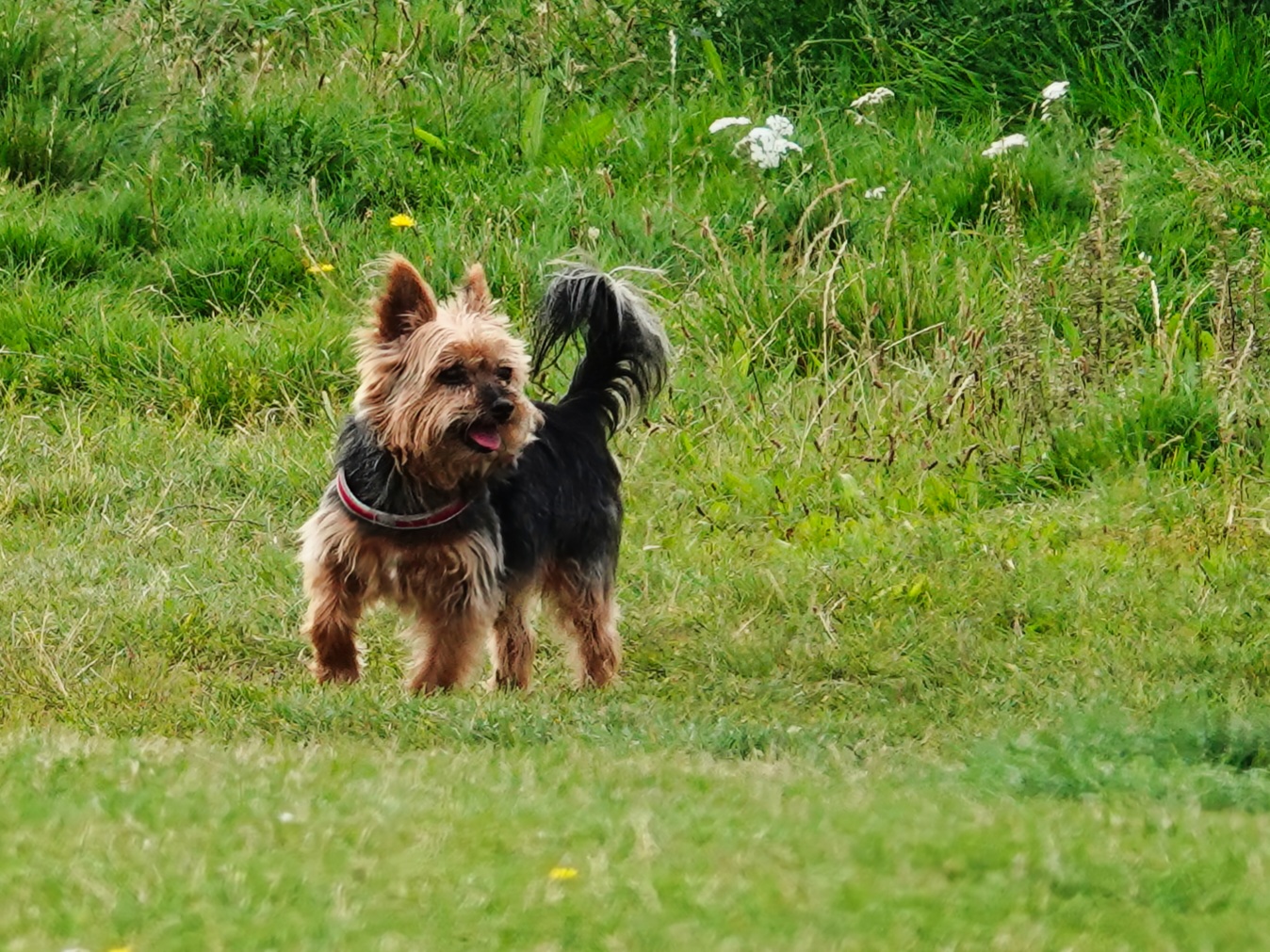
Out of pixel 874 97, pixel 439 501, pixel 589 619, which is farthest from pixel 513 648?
pixel 874 97

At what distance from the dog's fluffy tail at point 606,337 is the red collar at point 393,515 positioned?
36.7 inches

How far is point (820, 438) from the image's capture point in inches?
325

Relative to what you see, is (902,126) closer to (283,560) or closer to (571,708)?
(283,560)

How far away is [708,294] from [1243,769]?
4.73m

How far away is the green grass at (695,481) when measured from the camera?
359cm

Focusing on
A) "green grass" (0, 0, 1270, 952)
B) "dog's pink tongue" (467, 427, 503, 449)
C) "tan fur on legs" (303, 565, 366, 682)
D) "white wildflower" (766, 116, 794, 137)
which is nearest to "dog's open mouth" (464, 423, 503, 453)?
"dog's pink tongue" (467, 427, 503, 449)

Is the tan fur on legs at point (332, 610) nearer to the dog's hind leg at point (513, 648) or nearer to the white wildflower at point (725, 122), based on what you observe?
the dog's hind leg at point (513, 648)

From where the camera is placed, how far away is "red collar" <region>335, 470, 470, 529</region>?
6176 millimetres

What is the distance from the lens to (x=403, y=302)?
6367 millimetres

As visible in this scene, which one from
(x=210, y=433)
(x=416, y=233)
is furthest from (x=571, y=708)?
(x=416, y=233)

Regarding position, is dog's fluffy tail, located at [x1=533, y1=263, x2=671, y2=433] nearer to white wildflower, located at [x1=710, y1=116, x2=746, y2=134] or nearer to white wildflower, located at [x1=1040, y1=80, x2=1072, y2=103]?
white wildflower, located at [x1=710, y1=116, x2=746, y2=134]

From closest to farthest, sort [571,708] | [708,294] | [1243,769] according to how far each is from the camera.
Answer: [1243,769], [571,708], [708,294]

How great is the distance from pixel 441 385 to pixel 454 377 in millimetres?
51

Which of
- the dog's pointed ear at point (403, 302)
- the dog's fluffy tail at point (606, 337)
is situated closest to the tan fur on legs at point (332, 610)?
the dog's pointed ear at point (403, 302)
